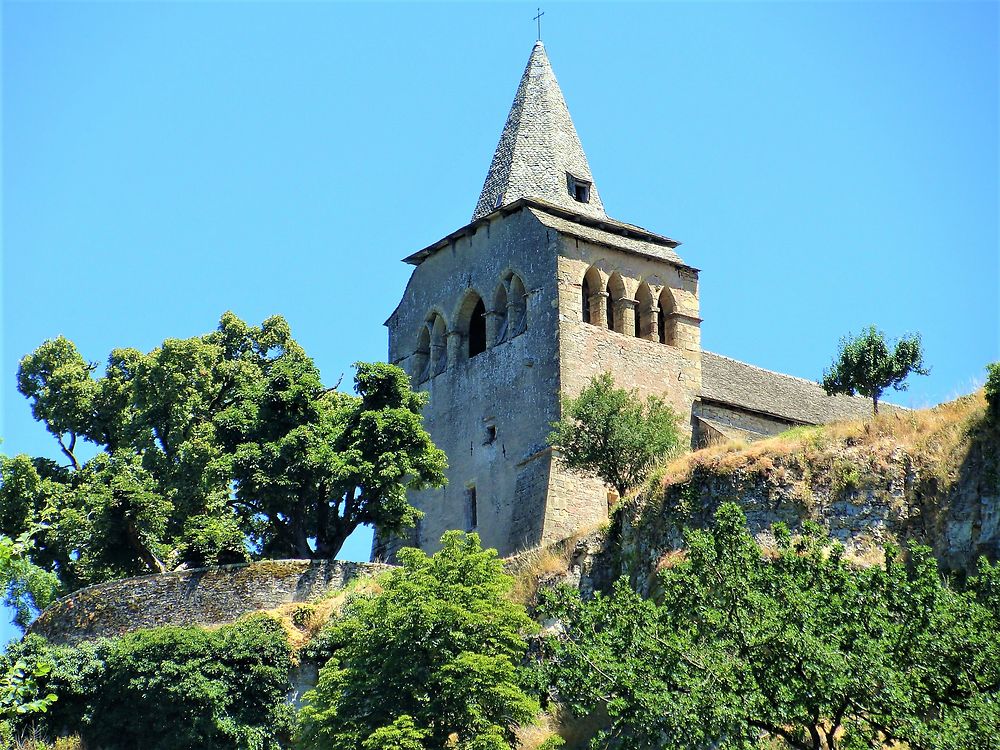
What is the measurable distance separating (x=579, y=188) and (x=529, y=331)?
18.7ft

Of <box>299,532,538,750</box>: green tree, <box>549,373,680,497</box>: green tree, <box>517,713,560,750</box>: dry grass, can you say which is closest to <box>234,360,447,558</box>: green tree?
<box>549,373,680,497</box>: green tree

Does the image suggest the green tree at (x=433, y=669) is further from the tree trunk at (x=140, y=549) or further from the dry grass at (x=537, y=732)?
the tree trunk at (x=140, y=549)

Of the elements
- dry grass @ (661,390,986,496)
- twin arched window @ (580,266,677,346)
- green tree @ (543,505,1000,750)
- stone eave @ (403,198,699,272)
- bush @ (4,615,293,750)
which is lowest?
green tree @ (543,505,1000,750)

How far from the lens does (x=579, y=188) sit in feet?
169

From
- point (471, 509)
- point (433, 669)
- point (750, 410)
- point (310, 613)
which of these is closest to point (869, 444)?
point (433, 669)

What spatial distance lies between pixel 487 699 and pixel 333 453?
1003 centimetres

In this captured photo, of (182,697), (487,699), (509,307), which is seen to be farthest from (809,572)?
(509,307)

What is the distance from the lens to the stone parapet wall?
130 ft

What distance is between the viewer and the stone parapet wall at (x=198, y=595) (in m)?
39.5

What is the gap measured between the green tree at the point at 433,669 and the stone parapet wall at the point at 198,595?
5162mm

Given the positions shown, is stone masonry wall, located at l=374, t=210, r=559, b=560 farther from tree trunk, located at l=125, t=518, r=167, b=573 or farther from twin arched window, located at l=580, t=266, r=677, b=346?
tree trunk, located at l=125, t=518, r=167, b=573

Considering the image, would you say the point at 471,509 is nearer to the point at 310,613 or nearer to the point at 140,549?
the point at 140,549

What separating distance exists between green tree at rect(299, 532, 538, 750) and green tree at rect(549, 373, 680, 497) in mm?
6895

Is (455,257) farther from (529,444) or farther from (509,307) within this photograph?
(529,444)
